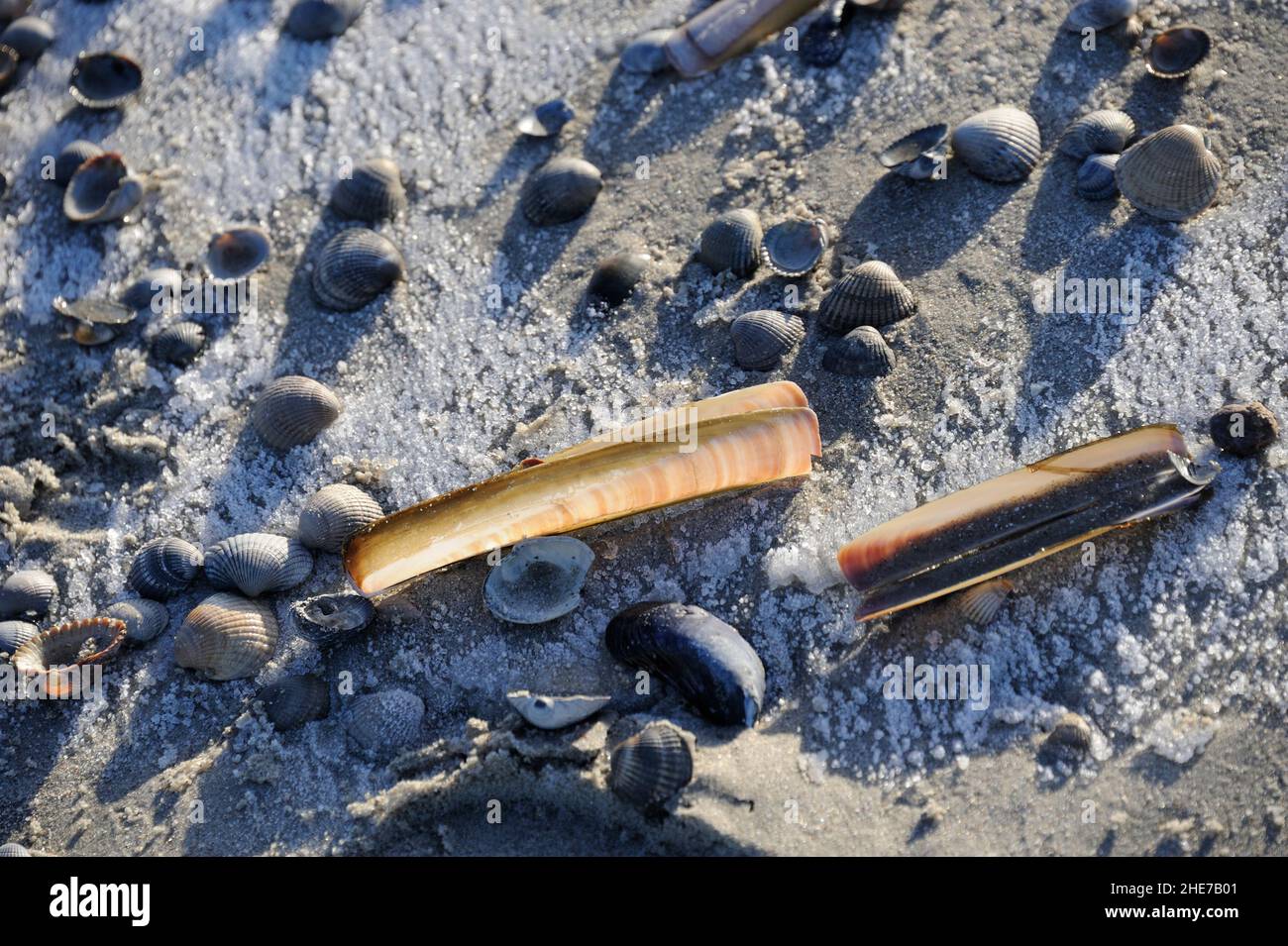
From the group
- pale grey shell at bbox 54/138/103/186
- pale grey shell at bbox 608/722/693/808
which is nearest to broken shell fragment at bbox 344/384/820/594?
pale grey shell at bbox 608/722/693/808

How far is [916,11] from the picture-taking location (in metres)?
6.12

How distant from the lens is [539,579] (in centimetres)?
464

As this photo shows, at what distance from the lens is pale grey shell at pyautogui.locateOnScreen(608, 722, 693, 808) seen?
3973 mm

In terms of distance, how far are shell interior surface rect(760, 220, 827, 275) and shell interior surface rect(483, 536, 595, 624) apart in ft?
5.57

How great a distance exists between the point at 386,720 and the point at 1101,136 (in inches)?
166

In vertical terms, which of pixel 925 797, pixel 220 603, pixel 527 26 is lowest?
pixel 925 797

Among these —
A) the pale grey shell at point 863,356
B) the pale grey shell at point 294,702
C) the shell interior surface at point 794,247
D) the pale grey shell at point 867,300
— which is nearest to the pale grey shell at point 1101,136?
the pale grey shell at point 867,300

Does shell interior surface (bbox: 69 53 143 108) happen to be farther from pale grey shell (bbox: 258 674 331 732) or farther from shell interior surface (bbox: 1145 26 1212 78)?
shell interior surface (bbox: 1145 26 1212 78)

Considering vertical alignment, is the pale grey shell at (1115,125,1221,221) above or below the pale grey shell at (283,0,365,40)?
below

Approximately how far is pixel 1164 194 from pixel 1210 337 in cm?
74

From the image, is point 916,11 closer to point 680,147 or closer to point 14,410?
point 680,147

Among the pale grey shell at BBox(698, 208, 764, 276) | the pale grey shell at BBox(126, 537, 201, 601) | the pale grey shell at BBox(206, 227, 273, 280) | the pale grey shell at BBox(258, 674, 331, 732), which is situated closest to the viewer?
the pale grey shell at BBox(258, 674, 331, 732)

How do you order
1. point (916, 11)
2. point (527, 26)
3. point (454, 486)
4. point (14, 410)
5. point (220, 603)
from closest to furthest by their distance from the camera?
point (220, 603), point (454, 486), point (14, 410), point (916, 11), point (527, 26)
